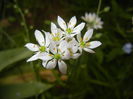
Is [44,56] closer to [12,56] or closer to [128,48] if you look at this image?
[12,56]

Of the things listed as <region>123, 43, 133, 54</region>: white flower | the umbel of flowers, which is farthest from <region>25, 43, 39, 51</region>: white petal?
<region>123, 43, 133, 54</region>: white flower

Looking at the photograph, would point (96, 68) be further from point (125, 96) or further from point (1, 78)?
point (1, 78)

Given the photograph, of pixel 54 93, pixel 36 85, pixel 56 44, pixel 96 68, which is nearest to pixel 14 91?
pixel 36 85

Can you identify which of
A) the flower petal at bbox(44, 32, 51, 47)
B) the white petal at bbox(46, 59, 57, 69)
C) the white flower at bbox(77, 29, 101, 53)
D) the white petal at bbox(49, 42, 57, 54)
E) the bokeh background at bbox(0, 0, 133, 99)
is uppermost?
the bokeh background at bbox(0, 0, 133, 99)

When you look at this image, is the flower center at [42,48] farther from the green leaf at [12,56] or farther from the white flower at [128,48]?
the white flower at [128,48]

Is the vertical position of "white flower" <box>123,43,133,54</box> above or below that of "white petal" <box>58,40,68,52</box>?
above

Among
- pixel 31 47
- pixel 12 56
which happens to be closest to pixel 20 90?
pixel 12 56

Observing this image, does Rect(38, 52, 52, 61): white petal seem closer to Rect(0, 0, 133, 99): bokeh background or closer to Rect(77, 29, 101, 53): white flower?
Rect(77, 29, 101, 53): white flower

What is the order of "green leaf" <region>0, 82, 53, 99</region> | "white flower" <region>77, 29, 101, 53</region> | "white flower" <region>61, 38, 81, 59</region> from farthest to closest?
"green leaf" <region>0, 82, 53, 99</region>, "white flower" <region>77, 29, 101, 53</region>, "white flower" <region>61, 38, 81, 59</region>
